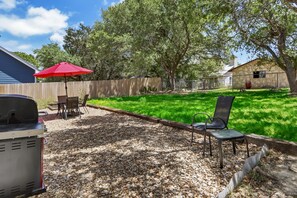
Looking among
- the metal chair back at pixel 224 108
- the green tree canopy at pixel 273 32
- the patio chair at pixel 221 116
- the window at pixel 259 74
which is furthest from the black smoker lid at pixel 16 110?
the window at pixel 259 74

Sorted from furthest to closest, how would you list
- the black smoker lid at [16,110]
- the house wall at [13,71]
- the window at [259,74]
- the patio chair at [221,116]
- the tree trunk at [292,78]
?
the window at [259,74] → the house wall at [13,71] → the tree trunk at [292,78] → the patio chair at [221,116] → the black smoker lid at [16,110]

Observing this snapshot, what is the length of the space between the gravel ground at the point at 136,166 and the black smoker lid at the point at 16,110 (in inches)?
48.4

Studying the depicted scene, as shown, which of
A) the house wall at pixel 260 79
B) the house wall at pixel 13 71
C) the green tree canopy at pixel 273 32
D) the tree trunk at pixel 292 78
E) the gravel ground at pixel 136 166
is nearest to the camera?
the gravel ground at pixel 136 166

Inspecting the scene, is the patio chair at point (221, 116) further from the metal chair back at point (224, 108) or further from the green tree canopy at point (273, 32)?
the green tree canopy at point (273, 32)

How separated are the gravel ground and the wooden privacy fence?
10.2 m

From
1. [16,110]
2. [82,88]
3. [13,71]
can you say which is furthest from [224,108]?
[13,71]

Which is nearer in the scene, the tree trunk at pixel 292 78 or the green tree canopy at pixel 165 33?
the tree trunk at pixel 292 78

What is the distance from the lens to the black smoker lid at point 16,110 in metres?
2.01

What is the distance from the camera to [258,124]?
5.34 m

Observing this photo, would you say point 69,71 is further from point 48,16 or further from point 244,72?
point 244,72

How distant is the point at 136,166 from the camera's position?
3553 mm

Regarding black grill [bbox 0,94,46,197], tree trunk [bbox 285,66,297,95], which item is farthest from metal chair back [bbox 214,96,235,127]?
tree trunk [bbox 285,66,297,95]

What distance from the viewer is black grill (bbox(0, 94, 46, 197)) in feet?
5.99

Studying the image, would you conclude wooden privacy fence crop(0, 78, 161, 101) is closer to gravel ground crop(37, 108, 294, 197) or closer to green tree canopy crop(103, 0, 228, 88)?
green tree canopy crop(103, 0, 228, 88)
